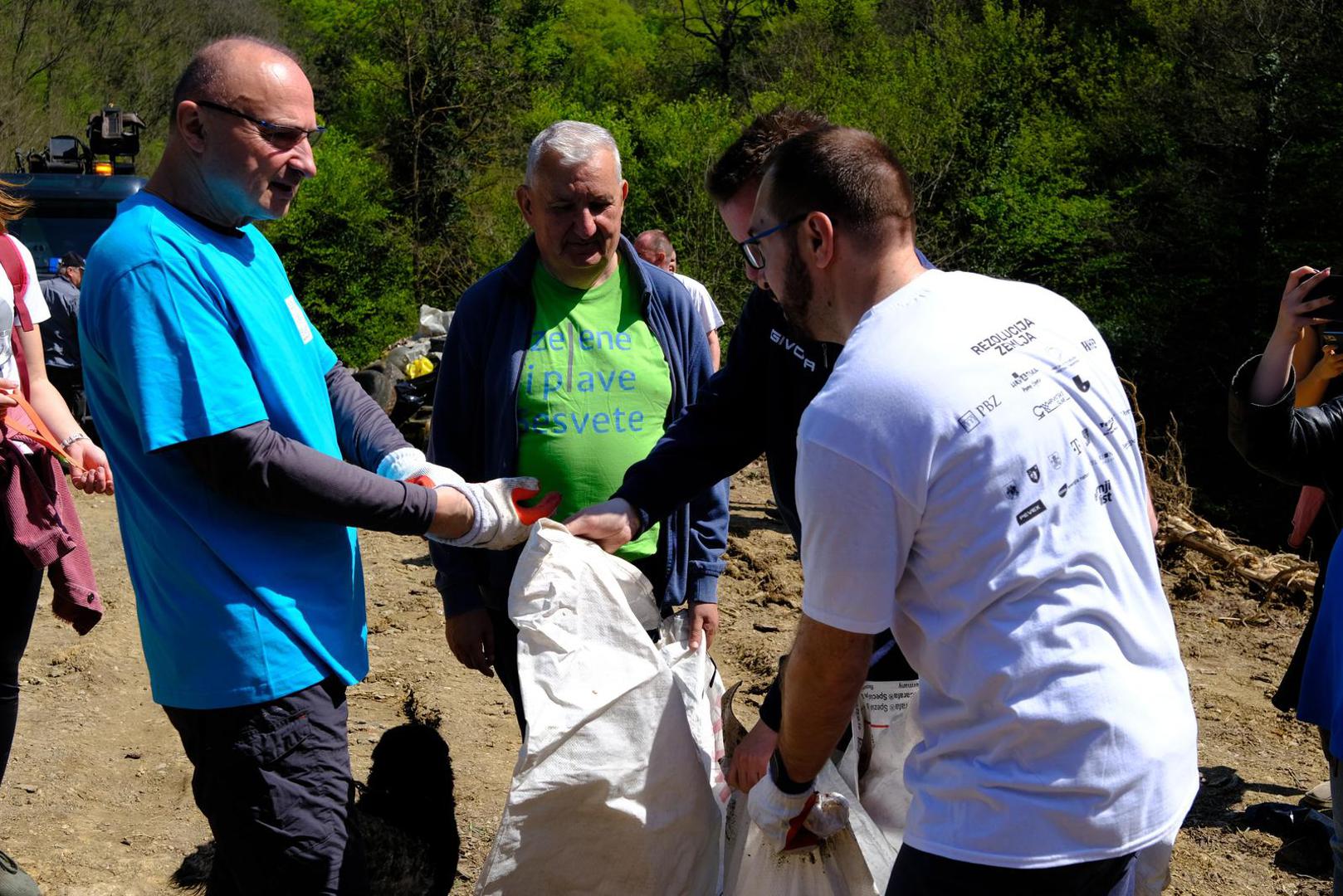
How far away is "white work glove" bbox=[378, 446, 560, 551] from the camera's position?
2.50 metres

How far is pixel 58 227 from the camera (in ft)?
38.8

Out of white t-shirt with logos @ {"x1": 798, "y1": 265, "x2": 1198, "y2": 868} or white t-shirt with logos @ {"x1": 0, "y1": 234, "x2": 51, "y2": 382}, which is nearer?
white t-shirt with logos @ {"x1": 798, "y1": 265, "x2": 1198, "y2": 868}

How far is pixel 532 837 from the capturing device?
238cm

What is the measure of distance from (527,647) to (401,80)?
2067 centimetres

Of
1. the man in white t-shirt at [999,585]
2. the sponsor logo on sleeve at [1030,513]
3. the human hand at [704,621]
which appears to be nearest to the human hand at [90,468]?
the human hand at [704,621]

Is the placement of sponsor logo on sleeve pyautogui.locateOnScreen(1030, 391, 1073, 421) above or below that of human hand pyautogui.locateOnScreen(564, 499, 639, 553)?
above

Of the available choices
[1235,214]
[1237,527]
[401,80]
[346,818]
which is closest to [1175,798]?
[346,818]

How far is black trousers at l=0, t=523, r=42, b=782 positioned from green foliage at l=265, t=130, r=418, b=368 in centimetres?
1522

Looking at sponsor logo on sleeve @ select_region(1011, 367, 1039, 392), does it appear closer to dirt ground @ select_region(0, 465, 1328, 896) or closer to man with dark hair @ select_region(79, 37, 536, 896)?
man with dark hair @ select_region(79, 37, 536, 896)

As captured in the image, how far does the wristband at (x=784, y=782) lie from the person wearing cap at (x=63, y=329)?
988cm

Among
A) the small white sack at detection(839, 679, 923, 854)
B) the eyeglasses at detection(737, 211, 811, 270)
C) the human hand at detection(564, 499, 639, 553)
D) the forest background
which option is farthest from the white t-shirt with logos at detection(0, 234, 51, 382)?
the forest background

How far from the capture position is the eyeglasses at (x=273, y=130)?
7.18 feet

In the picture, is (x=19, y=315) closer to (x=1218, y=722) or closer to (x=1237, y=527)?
(x=1218, y=722)

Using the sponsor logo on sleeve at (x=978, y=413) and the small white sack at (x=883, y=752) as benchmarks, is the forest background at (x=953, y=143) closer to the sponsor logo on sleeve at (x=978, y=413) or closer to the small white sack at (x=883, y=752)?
the small white sack at (x=883, y=752)
